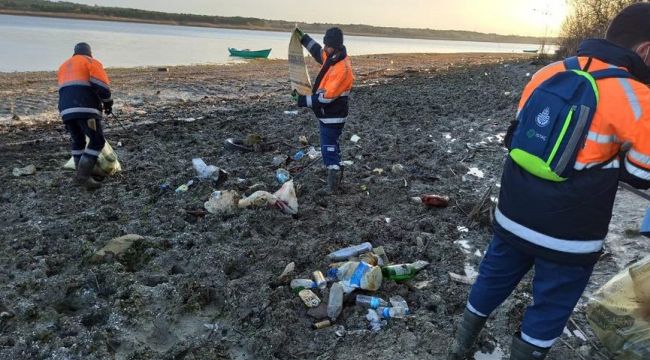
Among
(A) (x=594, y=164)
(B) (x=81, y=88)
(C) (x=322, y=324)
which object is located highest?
(A) (x=594, y=164)

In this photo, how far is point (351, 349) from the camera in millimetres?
3273

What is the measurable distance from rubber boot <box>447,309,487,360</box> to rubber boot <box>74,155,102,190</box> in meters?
4.82

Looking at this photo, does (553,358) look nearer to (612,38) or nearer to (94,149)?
(612,38)

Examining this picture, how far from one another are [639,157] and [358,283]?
2133mm

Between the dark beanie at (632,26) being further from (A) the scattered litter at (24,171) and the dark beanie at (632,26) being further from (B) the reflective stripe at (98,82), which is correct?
(A) the scattered litter at (24,171)

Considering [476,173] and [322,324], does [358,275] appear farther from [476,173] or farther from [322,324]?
[476,173]

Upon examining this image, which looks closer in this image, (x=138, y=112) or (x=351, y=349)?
(x=351, y=349)

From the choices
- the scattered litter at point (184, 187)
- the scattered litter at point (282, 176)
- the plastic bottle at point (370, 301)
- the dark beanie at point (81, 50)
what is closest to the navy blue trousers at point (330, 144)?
the scattered litter at point (282, 176)

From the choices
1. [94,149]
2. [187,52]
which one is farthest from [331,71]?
[187,52]

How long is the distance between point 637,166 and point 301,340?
2237 millimetres

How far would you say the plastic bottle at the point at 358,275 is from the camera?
12.4 ft

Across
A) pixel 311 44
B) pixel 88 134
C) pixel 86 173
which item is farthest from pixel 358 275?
pixel 88 134

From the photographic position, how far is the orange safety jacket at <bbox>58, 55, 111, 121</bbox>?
6082mm

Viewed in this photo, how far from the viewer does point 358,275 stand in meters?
3.83
